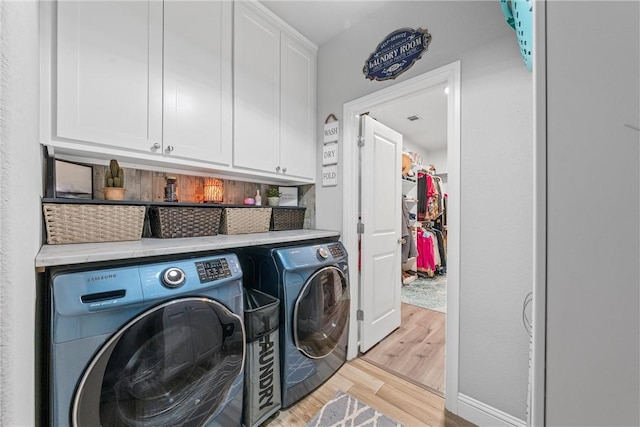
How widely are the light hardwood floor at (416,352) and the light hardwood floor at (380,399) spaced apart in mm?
89

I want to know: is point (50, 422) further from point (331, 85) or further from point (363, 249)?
point (331, 85)

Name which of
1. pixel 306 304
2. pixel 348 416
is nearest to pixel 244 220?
pixel 306 304

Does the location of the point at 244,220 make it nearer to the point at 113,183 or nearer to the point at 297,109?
the point at 113,183

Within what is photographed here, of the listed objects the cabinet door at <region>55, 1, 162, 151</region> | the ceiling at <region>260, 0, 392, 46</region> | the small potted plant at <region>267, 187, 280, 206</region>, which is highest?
the ceiling at <region>260, 0, 392, 46</region>

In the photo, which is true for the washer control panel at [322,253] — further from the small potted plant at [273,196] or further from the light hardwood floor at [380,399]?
the light hardwood floor at [380,399]

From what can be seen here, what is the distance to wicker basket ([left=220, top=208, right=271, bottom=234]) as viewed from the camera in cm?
158

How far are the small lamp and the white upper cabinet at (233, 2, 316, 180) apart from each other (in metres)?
0.26

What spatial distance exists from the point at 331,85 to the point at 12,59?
1.95m

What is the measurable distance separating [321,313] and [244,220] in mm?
834

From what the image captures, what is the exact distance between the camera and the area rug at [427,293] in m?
2.99

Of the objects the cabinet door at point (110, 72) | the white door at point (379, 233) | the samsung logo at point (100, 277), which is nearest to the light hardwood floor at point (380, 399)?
the white door at point (379, 233)

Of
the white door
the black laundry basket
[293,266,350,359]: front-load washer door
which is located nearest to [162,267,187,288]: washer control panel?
the black laundry basket
